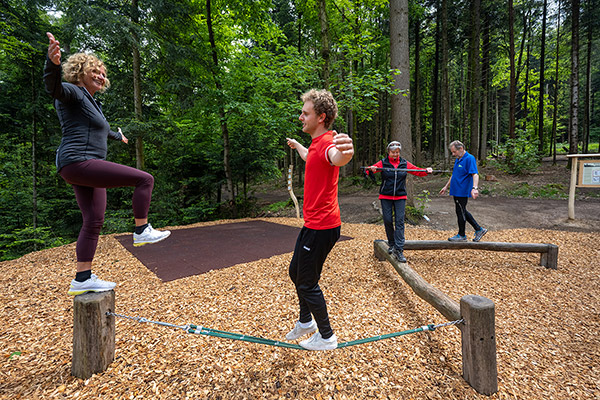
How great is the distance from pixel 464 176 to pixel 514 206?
630 cm

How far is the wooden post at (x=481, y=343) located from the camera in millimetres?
1905

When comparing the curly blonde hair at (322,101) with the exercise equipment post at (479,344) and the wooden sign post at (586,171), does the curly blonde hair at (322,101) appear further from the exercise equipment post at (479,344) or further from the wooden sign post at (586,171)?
the wooden sign post at (586,171)

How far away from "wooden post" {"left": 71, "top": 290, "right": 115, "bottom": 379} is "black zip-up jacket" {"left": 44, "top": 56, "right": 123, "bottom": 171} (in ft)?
3.07

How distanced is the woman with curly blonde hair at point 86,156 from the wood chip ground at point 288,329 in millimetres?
756

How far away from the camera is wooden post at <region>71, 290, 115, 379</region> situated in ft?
6.13

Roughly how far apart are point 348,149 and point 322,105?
0.48 m

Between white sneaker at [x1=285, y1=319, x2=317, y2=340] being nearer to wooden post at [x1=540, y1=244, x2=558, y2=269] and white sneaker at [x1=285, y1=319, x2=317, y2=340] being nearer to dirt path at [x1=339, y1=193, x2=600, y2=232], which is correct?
wooden post at [x1=540, y1=244, x2=558, y2=269]

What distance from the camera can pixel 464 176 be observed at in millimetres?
5191

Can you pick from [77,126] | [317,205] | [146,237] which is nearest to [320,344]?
[317,205]

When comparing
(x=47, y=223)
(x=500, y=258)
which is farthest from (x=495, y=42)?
(x=47, y=223)

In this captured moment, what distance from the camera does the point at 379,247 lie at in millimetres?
4609

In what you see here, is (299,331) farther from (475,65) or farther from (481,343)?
(475,65)

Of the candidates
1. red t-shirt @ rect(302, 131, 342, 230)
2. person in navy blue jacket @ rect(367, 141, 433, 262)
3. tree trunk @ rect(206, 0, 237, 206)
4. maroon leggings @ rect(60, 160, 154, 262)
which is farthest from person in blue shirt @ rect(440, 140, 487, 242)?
tree trunk @ rect(206, 0, 237, 206)

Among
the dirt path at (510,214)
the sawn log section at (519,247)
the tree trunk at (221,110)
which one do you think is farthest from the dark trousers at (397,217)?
the tree trunk at (221,110)
